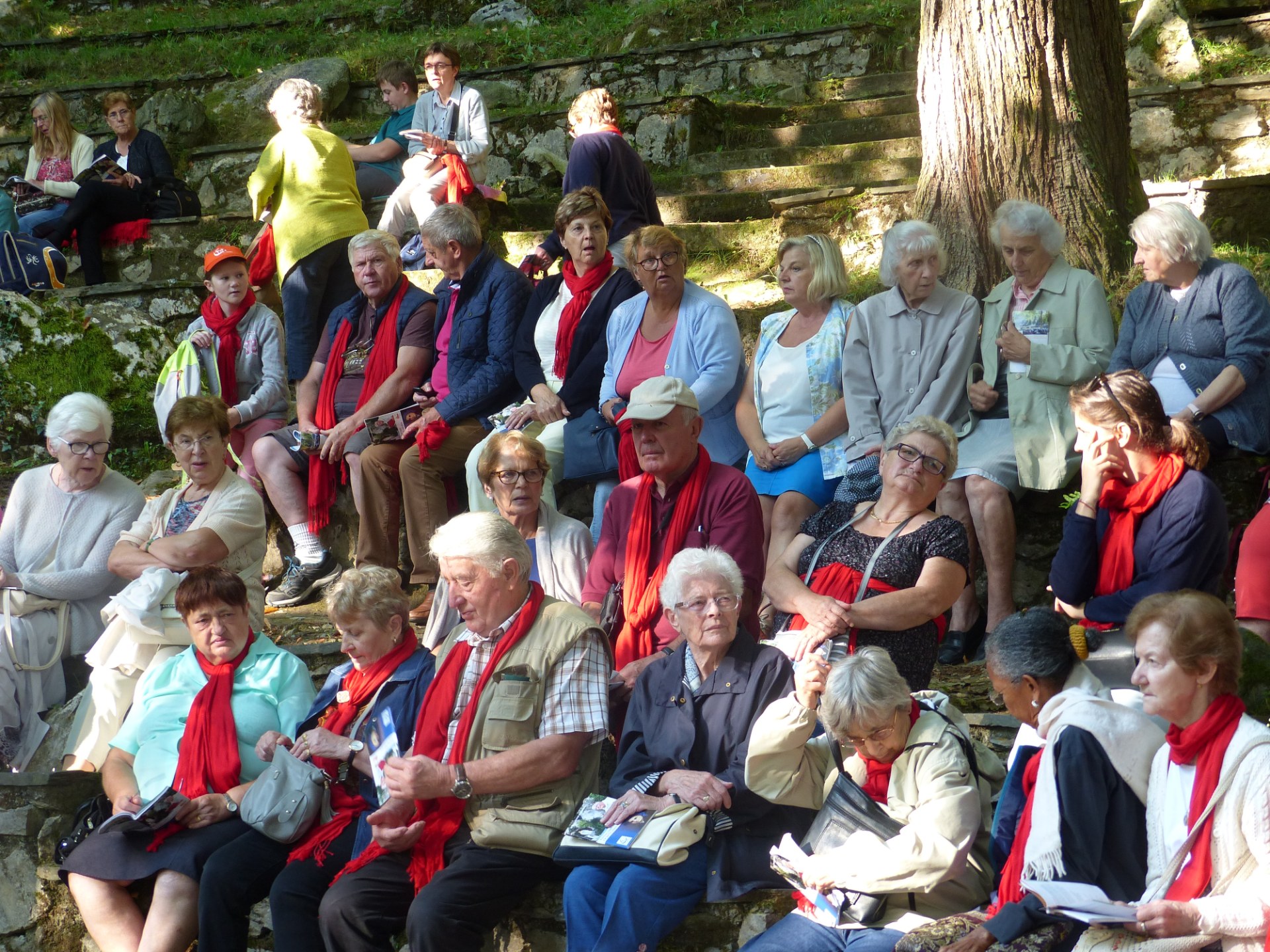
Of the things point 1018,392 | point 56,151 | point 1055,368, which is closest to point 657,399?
point 1018,392

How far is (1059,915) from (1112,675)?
858 millimetres

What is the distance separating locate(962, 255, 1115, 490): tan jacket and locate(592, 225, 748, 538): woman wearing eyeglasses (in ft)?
3.15

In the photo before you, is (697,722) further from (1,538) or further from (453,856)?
(1,538)

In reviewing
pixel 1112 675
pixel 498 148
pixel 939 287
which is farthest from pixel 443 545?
pixel 498 148

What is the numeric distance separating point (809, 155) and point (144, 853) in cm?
584

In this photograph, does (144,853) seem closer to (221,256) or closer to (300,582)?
(300,582)

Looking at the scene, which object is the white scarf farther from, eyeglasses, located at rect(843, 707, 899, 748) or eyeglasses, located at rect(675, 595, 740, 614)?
eyeglasses, located at rect(675, 595, 740, 614)

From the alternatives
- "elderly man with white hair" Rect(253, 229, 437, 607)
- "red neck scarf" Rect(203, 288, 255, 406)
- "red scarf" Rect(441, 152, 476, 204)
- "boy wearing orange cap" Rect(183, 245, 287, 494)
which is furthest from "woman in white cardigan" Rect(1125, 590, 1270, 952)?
"red scarf" Rect(441, 152, 476, 204)

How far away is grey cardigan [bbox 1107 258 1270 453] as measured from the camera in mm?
4617

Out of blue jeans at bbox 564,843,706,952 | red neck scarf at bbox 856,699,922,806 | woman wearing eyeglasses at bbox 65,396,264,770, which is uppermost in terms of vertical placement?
woman wearing eyeglasses at bbox 65,396,264,770

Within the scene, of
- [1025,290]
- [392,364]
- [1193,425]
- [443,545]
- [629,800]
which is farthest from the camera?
[392,364]

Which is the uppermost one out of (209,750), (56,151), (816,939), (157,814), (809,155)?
(56,151)

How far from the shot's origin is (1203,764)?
294 cm

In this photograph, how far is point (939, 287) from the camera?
514 cm
